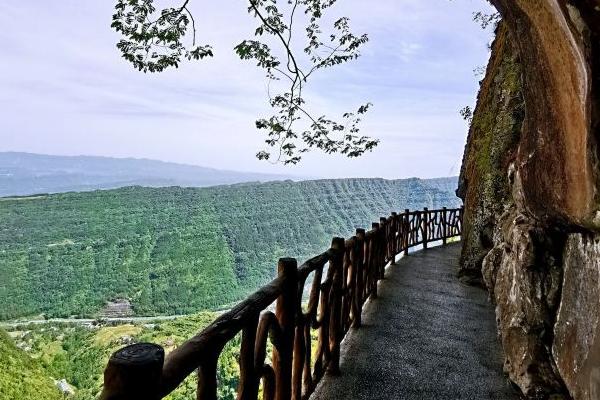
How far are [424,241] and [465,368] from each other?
9.57m

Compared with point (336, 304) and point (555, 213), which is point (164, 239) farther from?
point (555, 213)

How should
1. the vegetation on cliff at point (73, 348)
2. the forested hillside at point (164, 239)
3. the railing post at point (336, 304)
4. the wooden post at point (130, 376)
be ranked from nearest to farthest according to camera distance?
the wooden post at point (130, 376) < the railing post at point (336, 304) < the vegetation on cliff at point (73, 348) < the forested hillside at point (164, 239)

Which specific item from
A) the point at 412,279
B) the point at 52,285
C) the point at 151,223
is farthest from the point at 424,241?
the point at 151,223

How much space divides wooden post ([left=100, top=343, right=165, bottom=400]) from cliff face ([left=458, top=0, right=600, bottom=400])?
219cm

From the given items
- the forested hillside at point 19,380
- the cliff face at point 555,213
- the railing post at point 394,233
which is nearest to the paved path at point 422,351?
the cliff face at point 555,213

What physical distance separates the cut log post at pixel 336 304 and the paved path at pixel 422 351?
14 centimetres

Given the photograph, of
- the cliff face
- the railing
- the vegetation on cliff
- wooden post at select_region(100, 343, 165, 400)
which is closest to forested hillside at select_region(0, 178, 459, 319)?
the vegetation on cliff

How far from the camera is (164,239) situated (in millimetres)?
73188

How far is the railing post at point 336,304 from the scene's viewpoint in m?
4.09

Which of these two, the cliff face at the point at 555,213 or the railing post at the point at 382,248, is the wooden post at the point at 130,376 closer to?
the cliff face at the point at 555,213

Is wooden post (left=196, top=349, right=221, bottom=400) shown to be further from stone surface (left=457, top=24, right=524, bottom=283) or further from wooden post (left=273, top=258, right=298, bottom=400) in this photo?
stone surface (left=457, top=24, right=524, bottom=283)

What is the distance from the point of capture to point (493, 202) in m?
8.30

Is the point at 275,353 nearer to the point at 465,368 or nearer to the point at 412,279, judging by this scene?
the point at 465,368

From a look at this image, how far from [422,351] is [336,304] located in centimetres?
138
